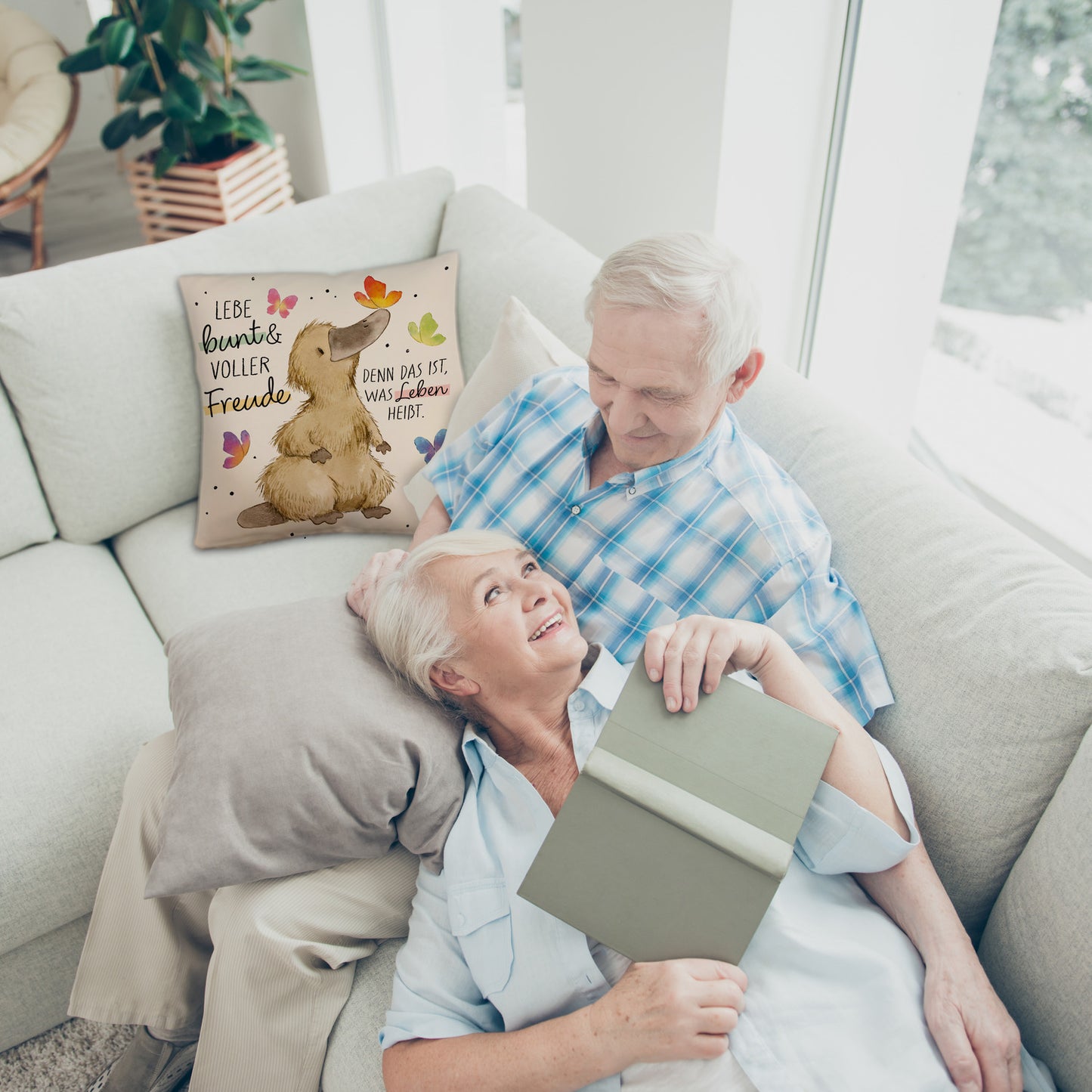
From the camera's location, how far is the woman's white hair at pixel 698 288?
1061 mm

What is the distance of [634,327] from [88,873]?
1.09 meters

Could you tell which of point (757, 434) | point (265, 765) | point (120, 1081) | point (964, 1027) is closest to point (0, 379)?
point (265, 765)

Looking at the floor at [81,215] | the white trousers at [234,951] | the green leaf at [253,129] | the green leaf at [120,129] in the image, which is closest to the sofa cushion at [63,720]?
the white trousers at [234,951]

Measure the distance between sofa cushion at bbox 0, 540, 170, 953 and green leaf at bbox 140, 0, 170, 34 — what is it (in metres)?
1.84

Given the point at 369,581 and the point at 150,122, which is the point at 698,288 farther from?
the point at 150,122

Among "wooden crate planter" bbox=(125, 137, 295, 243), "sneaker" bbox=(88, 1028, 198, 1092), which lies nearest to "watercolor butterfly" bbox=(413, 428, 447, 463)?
"sneaker" bbox=(88, 1028, 198, 1092)

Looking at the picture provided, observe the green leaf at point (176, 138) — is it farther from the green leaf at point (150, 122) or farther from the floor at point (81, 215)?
the floor at point (81, 215)

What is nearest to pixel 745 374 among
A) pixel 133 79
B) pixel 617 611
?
pixel 617 611

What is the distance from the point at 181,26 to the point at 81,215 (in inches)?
85.7

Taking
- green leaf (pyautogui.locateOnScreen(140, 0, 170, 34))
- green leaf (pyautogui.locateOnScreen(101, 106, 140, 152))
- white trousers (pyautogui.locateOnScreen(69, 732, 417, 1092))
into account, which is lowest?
white trousers (pyautogui.locateOnScreen(69, 732, 417, 1092))

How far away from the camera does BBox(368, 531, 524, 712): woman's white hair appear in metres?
1.09

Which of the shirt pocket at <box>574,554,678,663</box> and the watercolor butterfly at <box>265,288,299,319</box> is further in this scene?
the watercolor butterfly at <box>265,288,299,319</box>

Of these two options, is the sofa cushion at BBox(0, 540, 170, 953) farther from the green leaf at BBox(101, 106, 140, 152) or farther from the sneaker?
the green leaf at BBox(101, 106, 140, 152)

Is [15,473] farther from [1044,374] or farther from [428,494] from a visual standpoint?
[1044,374]
